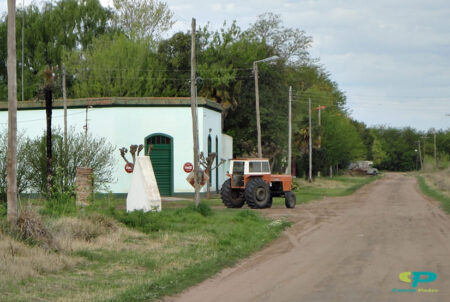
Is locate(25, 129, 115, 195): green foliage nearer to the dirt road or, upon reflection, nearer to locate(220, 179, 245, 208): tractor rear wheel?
locate(220, 179, 245, 208): tractor rear wheel

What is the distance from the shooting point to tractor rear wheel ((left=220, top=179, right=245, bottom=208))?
31672 mm

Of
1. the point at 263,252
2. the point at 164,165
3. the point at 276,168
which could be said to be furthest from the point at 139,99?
the point at 276,168

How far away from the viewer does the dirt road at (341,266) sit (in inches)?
430

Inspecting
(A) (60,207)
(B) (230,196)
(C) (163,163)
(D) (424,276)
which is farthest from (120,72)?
(D) (424,276)

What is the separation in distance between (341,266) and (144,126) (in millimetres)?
28102

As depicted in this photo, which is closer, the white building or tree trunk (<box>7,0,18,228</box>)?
tree trunk (<box>7,0,18,228</box>)

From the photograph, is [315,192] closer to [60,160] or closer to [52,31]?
[60,160]

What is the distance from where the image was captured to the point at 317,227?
22.4 m

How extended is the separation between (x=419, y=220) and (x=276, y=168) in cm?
4301

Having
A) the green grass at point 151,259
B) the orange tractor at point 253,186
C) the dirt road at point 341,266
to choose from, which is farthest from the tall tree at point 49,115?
the dirt road at point 341,266

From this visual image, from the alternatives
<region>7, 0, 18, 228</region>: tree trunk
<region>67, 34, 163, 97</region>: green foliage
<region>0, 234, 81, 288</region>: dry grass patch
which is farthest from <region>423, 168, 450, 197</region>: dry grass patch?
<region>0, 234, 81, 288</region>: dry grass patch

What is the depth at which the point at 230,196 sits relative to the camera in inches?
1251

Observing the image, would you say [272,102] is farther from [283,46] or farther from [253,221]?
[253,221]

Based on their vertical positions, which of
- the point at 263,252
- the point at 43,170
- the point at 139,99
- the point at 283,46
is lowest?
the point at 263,252
